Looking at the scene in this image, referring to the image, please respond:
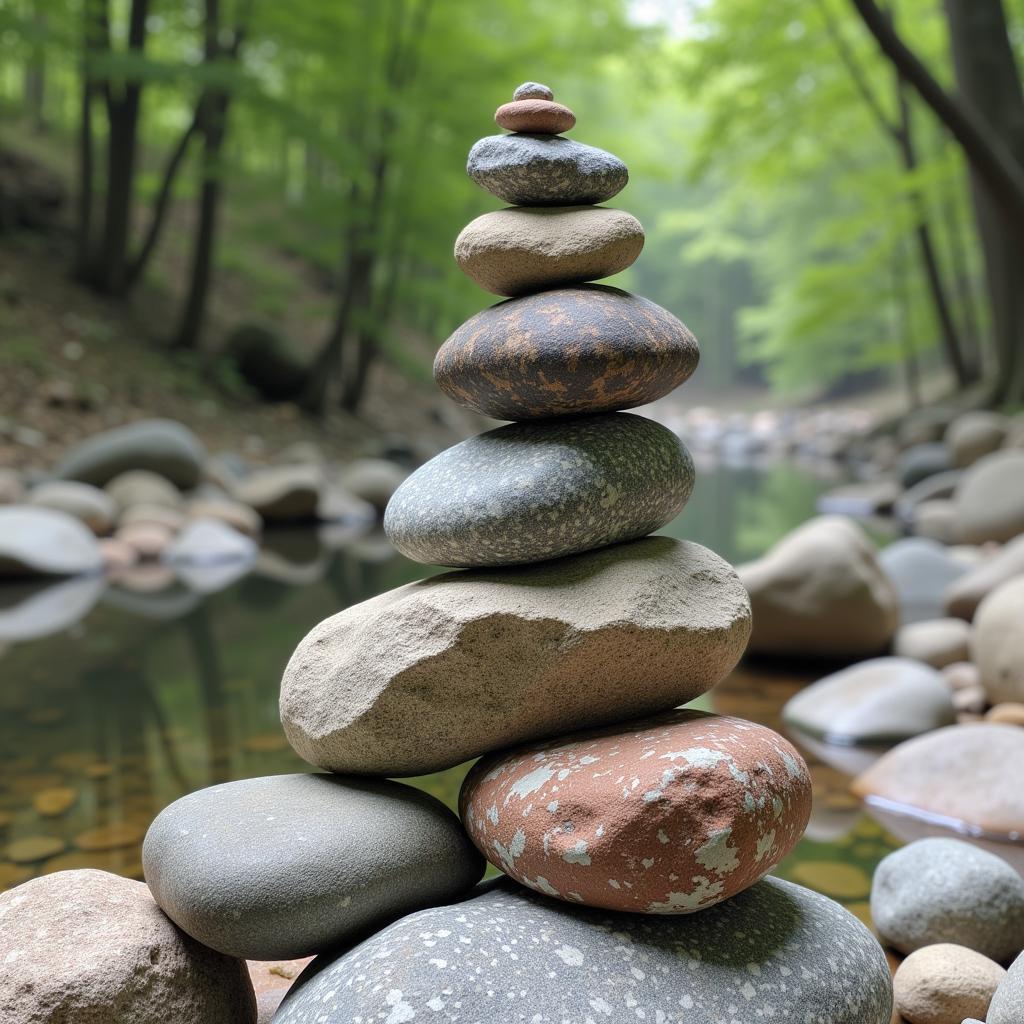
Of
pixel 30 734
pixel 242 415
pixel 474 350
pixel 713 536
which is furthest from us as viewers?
pixel 242 415

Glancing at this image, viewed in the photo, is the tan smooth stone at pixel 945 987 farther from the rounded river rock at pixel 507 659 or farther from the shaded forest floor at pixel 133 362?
the shaded forest floor at pixel 133 362

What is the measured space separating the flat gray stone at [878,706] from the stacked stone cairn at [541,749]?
7.91 ft

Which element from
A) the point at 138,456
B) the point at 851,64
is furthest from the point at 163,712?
the point at 851,64

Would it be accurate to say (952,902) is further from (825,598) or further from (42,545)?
(42,545)

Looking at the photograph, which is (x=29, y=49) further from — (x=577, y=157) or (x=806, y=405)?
(x=806, y=405)

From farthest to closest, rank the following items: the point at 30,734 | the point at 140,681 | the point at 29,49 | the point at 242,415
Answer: the point at 242,415
the point at 29,49
the point at 140,681
the point at 30,734

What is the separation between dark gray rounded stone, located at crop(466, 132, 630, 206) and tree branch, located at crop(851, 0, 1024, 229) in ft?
12.5

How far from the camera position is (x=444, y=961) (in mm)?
1824

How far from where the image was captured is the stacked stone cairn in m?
1.88

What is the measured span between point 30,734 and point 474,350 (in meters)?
3.22

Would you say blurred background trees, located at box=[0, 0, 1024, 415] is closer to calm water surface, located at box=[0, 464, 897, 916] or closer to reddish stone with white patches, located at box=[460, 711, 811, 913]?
calm water surface, located at box=[0, 464, 897, 916]

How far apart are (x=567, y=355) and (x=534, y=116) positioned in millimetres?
608

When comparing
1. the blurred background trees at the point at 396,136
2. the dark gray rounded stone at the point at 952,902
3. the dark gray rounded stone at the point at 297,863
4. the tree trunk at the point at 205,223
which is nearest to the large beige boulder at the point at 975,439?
the blurred background trees at the point at 396,136

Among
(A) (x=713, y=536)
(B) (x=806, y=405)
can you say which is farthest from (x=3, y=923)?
(B) (x=806, y=405)
